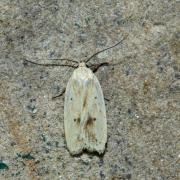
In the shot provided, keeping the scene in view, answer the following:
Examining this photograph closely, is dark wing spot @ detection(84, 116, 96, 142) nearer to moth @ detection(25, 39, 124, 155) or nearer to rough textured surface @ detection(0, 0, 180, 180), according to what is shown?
moth @ detection(25, 39, 124, 155)

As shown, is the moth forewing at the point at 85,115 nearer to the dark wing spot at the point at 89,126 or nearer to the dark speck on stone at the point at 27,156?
the dark wing spot at the point at 89,126

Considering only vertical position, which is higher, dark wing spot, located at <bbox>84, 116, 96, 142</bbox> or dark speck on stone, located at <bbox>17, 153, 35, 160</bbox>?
dark wing spot, located at <bbox>84, 116, 96, 142</bbox>

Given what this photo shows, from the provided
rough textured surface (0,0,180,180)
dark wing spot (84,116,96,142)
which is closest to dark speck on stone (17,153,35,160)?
rough textured surface (0,0,180,180)

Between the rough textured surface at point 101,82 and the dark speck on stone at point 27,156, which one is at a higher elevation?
the rough textured surface at point 101,82

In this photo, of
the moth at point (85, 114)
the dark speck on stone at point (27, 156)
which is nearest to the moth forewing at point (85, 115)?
the moth at point (85, 114)

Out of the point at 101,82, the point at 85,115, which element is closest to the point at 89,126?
the point at 85,115

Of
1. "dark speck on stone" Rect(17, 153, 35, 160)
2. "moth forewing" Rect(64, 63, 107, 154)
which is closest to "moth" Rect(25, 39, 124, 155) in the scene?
"moth forewing" Rect(64, 63, 107, 154)

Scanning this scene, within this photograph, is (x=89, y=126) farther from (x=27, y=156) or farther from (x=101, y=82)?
(x=27, y=156)
